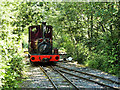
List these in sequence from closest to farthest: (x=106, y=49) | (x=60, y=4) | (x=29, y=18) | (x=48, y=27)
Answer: (x=106, y=49) → (x=29, y=18) → (x=48, y=27) → (x=60, y=4)

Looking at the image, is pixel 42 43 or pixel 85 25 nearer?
pixel 42 43

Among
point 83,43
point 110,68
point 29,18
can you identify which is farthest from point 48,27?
point 110,68

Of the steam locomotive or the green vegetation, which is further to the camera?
the steam locomotive

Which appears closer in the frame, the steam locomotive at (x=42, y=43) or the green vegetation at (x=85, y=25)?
the green vegetation at (x=85, y=25)

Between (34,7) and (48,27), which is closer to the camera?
(34,7)

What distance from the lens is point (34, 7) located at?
12.5 meters

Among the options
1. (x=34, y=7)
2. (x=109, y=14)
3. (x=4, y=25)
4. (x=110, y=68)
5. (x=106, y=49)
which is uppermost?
(x=34, y=7)

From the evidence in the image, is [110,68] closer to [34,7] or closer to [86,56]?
[86,56]

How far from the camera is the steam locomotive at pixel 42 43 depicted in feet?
42.4

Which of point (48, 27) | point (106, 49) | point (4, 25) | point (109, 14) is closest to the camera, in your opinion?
point (4, 25)

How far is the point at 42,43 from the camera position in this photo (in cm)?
1307

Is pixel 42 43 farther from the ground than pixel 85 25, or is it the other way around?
pixel 85 25

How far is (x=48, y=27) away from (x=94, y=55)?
412 cm

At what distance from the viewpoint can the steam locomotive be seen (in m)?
12.9
